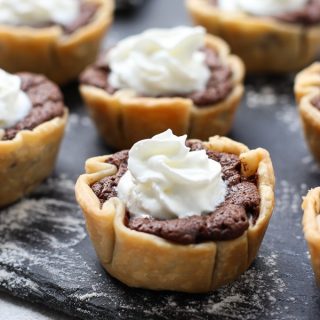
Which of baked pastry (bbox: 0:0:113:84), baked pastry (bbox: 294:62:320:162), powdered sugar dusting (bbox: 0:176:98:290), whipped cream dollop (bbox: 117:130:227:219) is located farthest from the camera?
baked pastry (bbox: 0:0:113:84)

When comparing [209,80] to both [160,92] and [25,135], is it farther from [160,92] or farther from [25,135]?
[25,135]

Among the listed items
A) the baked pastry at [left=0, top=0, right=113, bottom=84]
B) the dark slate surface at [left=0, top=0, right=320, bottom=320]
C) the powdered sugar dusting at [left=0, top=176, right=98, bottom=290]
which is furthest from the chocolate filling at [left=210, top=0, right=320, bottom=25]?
the powdered sugar dusting at [left=0, top=176, right=98, bottom=290]

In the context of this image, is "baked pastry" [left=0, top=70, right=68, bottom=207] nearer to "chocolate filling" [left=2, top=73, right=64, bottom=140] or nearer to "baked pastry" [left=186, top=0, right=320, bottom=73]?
"chocolate filling" [left=2, top=73, right=64, bottom=140]

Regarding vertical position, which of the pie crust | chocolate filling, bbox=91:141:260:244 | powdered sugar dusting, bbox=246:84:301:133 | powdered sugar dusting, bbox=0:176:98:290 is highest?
chocolate filling, bbox=91:141:260:244

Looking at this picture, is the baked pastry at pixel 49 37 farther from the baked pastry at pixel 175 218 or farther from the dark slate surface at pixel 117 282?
the baked pastry at pixel 175 218

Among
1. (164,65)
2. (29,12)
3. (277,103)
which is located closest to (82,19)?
(29,12)

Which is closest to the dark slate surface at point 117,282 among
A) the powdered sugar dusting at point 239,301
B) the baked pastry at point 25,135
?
the powdered sugar dusting at point 239,301

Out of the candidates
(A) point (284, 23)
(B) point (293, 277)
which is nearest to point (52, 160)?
(B) point (293, 277)
